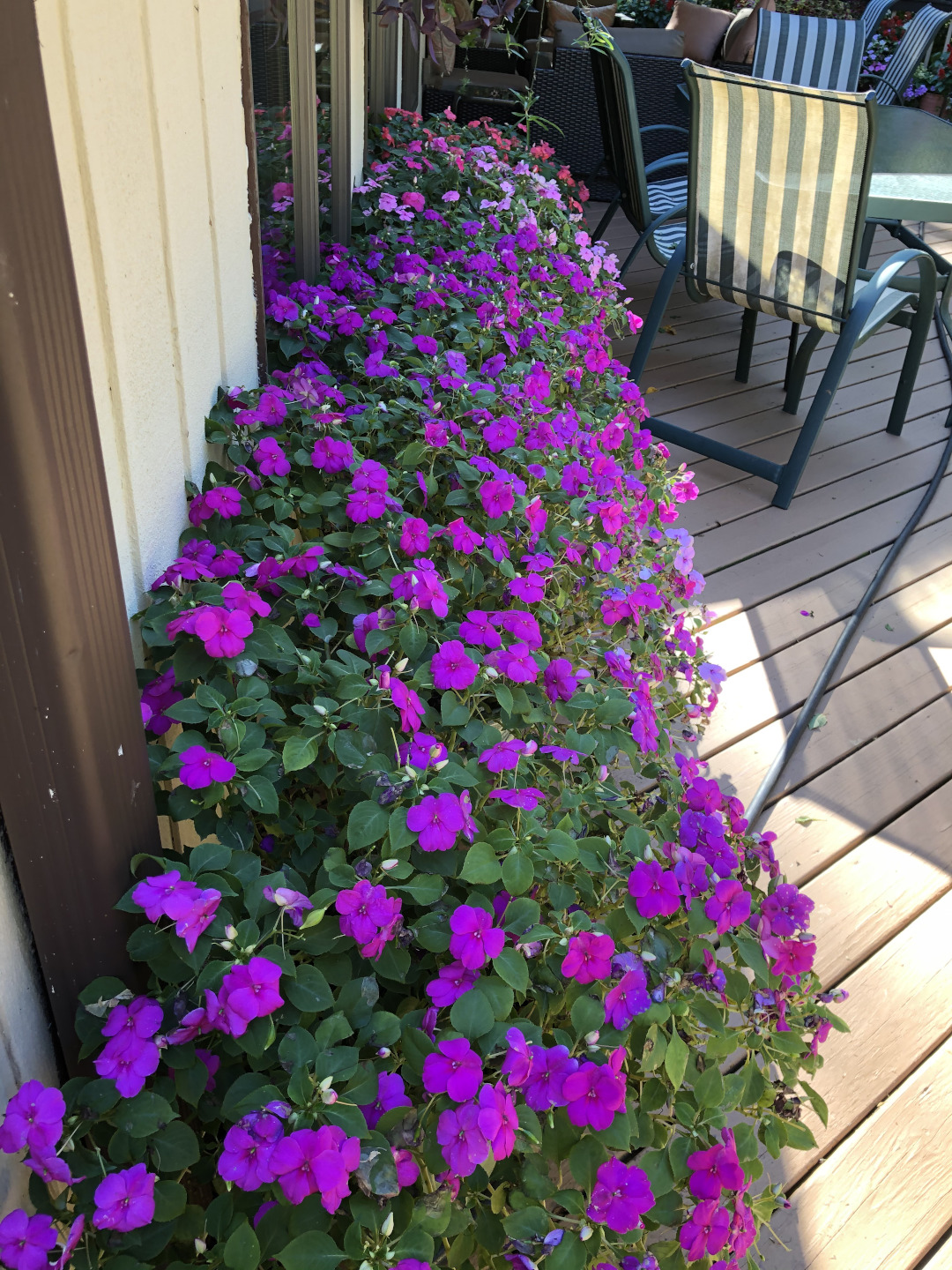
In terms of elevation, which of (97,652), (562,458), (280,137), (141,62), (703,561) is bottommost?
(703,561)

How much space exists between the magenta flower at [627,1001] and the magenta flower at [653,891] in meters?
0.06

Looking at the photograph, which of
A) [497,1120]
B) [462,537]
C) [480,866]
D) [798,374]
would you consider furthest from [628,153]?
[497,1120]

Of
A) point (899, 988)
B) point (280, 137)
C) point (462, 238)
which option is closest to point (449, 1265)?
point (899, 988)

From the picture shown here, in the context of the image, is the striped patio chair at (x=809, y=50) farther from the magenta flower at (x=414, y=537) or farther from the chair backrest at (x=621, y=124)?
the magenta flower at (x=414, y=537)

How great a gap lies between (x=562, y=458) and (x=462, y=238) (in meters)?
1.00

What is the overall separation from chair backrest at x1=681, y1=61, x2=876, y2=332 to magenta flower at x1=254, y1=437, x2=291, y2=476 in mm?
1885

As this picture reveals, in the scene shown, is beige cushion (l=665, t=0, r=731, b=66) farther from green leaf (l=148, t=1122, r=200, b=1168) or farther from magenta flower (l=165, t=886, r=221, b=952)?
green leaf (l=148, t=1122, r=200, b=1168)

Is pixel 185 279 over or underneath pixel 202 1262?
over

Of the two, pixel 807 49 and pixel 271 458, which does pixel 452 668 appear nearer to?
pixel 271 458

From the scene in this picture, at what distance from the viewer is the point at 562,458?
157 cm

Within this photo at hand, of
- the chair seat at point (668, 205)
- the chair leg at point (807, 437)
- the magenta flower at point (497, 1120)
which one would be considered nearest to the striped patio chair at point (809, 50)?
the chair seat at point (668, 205)

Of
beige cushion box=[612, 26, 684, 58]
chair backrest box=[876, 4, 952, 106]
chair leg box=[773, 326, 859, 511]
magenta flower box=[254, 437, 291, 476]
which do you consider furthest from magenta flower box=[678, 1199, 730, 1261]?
chair backrest box=[876, 4, 952, 106]

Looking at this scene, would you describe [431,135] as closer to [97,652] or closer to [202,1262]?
[97,652]

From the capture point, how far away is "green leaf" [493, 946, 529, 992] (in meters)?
0.73
